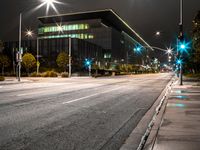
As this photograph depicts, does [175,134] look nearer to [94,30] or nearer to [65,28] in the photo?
[94,30]

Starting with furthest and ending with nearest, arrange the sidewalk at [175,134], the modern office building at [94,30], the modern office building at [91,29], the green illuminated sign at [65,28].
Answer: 1. the green illuminated sign at [65,28]
2. the modern office building at [91,29]
3. the modern office building at [94,30]
4. the sidewalk at [175,134]

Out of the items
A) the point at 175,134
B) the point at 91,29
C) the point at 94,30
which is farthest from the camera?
the point at 91,29

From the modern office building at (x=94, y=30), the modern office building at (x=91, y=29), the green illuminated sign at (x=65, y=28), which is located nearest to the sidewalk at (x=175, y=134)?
the modern office building at (x=94, y=30)

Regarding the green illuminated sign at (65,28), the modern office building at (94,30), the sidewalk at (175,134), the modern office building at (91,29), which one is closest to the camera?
the sidewalk at (175,134)

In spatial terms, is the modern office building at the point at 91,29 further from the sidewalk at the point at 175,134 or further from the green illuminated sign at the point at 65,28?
the sidewalk at the point at 175,134

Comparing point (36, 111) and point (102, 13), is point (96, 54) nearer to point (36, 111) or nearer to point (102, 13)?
point (102, 13)

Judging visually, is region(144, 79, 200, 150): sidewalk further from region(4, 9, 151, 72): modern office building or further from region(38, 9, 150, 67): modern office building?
region(38, 9, 150, 67): modern office building

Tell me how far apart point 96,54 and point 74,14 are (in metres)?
24.3

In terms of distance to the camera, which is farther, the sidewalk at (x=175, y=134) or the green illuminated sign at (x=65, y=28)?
the green illuminated sign at (x=65, y=28)

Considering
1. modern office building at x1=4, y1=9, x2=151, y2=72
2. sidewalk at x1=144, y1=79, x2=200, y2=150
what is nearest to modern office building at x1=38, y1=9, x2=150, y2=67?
modern office building at x1=4, y1=9, x2=151, y2=72

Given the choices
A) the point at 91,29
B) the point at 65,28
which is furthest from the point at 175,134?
the point at 65,28

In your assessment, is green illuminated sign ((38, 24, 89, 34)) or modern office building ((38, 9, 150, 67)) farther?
green illuminated sign ((38, 24, 89, 34))

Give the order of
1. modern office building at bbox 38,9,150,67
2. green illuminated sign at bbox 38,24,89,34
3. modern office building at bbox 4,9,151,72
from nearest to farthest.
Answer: modern office building at bbox 4,9,151,72 → modern office building at bbox 38,9,150,67 → green illuminated sign at bbox 38,24,89,34

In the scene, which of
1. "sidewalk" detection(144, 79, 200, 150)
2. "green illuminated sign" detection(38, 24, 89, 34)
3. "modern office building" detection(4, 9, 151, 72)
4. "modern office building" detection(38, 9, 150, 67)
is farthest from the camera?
"green illuminated sign" detection(38, 24, 89, 34)
